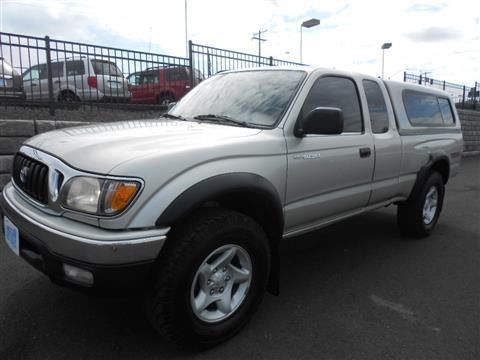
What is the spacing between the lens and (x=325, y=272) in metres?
3.75

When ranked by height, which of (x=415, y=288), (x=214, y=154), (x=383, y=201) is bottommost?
(x=415, y=288)

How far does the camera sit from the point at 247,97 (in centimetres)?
324

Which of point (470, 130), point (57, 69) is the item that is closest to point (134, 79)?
point (57, 69)

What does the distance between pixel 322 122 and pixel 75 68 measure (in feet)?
18.9

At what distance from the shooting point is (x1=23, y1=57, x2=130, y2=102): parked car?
6.82 metres

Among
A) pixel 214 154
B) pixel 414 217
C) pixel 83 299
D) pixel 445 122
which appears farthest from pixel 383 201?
pixel 83 299

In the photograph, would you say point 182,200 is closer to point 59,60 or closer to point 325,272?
point 325,272

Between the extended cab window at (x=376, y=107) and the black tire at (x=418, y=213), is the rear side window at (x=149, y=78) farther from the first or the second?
the black tire at (x=418, y=213)

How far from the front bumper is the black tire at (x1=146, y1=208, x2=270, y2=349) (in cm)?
12

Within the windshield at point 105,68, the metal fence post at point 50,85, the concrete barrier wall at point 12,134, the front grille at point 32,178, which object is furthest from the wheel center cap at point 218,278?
the windshield at point 105,68

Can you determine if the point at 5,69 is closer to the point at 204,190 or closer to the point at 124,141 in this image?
the point at 124,141

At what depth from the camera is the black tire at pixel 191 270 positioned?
2205 millimetres

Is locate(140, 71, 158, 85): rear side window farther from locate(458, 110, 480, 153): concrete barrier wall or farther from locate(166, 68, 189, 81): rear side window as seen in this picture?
locate(458, 110, 480, 153): concrete barrier wall

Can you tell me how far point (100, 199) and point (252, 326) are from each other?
4.60 feet
